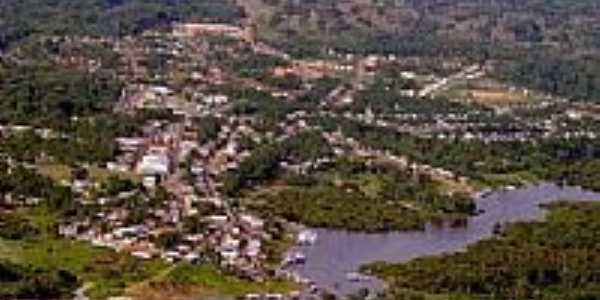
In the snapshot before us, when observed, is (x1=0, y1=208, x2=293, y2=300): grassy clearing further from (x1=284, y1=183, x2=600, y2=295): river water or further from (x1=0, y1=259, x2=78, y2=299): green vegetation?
(x1=284, y1=183, x2=600, y2=295): river water

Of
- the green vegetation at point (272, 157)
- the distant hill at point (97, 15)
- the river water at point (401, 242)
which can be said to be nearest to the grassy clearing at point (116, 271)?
the river water at point (401, 242)

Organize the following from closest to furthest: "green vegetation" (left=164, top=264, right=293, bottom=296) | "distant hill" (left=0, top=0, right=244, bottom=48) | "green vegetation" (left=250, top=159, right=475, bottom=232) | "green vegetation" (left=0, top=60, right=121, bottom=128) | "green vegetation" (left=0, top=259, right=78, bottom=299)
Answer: "green vegetation" (left=0, top=259, right=78, bottom=299)
"green vegetation" (left=164, top=264, right=293, bottom=296)
"green vegetation" (left=250, top=159, right=475, bottom=232)
"green vegetation" (left=0, top=60, right=121, bottom=128)
"distant hill" (left=0, top=0, right=244, bottom=48)

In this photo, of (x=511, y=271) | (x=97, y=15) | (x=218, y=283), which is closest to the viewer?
(x=218, y=283)

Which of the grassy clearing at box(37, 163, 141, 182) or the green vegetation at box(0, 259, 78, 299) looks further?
the grassy clearing at box(37, 163, 141, 182)

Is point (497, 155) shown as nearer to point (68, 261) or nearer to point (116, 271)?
point (116, 271)

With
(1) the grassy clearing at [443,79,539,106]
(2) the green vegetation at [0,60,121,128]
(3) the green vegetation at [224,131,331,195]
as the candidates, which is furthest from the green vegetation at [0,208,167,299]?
(1) the grassy clearing at [443,79,539,106]

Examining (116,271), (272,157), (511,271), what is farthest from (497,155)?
(116,271)

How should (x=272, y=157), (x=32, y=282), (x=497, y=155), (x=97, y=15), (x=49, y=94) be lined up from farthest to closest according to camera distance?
(x=97, y=15) < (x=49, y=94) < (x=497, y=155) < (x=272, y=157) < (x=32, y=282)

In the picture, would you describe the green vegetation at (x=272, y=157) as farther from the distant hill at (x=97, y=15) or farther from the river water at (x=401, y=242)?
the distant hill at (x=97, y=15)
